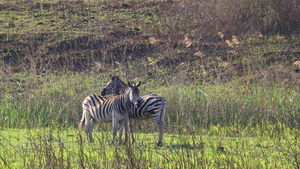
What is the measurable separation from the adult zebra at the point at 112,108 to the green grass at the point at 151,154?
54 cm

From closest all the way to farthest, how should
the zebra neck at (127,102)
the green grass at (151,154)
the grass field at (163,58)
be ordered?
the green grass at (151,154) < the zebra neck at (127,102) < the grass field at (163,58)

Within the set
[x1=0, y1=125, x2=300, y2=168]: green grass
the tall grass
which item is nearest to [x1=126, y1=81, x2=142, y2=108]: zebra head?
[x1=0, y1=125, x2=300, y2=168]: green grass

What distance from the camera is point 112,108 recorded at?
9.27m

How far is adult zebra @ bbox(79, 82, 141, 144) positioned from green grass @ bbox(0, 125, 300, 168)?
537 millimetres

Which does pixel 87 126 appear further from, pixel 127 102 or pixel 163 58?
pixel 163 58

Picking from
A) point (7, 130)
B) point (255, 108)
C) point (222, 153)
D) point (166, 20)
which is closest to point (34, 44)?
point (166, 20)

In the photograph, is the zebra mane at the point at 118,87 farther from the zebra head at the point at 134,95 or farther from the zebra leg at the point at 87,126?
the zebra head at the point at 134,95

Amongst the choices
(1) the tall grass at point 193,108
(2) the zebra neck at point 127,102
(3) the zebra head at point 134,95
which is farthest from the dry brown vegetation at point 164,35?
(3) the zebra head at point 134,95

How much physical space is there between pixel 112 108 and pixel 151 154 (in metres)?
2.43

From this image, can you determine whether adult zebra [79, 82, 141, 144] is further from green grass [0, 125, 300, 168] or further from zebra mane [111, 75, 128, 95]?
zebra mane [111, 75, 128, 95]

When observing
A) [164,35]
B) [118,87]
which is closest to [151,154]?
[118,87]

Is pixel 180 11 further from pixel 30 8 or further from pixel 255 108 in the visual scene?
pixel 255 108

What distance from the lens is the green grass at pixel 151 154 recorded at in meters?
6.73

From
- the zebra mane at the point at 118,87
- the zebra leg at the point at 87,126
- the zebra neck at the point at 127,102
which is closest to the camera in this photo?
the zebra neck at the point at 127,102
